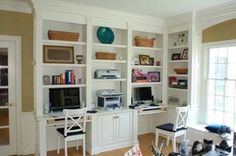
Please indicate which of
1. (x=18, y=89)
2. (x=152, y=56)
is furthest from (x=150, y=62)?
(x=18, y=89)

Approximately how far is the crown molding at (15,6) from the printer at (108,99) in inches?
81.1

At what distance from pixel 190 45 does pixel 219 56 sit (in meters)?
0.59

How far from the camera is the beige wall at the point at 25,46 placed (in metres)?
4.02

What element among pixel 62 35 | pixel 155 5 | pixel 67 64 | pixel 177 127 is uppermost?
pixel 155 5

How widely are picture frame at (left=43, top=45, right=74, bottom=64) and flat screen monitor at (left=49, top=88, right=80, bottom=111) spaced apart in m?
0.53

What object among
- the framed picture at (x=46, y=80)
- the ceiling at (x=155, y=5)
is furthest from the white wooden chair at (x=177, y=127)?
the framed picture at (x=46, y=80)

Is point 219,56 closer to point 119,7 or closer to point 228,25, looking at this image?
point 228,25

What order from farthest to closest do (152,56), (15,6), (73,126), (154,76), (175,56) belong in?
(152,56) < (154,76) < (175,56) < (15,6) < (73,126)

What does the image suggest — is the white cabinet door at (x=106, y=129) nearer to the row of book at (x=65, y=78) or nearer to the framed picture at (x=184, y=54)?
the row of book at (x=65, y=78)

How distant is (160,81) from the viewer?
5.29 m

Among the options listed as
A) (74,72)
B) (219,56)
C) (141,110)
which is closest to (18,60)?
(74,72)

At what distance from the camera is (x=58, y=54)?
164 inches

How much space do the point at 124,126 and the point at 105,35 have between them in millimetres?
1873

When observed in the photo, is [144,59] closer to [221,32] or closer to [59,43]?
[221,32]
